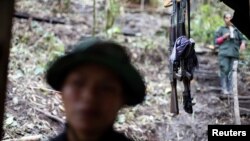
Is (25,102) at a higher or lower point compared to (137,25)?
lower

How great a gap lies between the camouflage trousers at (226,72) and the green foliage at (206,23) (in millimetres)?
3193

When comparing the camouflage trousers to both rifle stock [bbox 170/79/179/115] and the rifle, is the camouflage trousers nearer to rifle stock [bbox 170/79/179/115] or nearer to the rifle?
rifle stock [bbox 170/79/179/115]

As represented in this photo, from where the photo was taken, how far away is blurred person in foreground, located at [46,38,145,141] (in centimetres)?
114

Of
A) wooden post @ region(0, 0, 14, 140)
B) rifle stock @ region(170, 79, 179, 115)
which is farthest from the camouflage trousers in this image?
wooden post @ region(0, 0, 14, 140)

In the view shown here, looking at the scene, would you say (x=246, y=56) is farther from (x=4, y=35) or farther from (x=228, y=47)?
(x=4, y=35)

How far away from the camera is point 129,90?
1.22 meters

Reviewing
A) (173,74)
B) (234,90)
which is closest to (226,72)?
(234,90)

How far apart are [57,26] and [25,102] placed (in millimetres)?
4529

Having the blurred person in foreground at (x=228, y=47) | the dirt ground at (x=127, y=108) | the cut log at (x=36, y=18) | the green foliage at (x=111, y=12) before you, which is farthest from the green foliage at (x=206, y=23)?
the cut log at (x=36, y=18)

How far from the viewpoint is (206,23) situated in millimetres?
10695

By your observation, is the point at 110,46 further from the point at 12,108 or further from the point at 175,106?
the point at 12,108

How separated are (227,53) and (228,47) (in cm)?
11

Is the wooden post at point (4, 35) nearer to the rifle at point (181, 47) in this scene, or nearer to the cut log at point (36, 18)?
the rifle at point (181, 47)

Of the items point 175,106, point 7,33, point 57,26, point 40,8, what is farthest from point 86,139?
point 40,8
